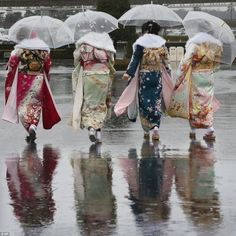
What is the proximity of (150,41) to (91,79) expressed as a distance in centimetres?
90

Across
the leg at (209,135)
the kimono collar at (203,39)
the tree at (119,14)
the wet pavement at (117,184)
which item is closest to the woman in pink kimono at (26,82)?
the wet pavement at (117,184)

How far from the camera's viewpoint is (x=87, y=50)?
33.7 feet

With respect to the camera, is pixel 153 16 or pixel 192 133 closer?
pixel 192 133

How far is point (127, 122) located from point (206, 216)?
6.50 meters

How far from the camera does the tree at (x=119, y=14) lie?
40.6 m

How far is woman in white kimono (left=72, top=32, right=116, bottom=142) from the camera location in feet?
33.8

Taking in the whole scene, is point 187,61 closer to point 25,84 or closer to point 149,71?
point 149,71

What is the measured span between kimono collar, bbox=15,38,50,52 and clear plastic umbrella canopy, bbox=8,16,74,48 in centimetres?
11

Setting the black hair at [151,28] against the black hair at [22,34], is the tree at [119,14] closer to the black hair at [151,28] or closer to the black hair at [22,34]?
the black hair at [22,34]

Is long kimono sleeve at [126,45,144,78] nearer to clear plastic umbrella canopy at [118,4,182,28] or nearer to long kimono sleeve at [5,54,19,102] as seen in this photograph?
clear plastic umbrella canopy at [118,4,182,28]

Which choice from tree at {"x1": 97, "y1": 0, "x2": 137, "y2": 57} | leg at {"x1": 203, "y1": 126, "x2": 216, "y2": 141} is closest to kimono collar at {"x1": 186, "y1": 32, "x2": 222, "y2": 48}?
leg at {"x1": 203, "y1": 126, "x2": 216, "y2": 141}

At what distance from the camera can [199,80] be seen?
10.6 meters

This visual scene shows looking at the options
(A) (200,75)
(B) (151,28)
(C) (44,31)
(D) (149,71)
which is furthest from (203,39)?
(C) (44,31)

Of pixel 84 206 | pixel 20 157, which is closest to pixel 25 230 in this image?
pixel 84 206
